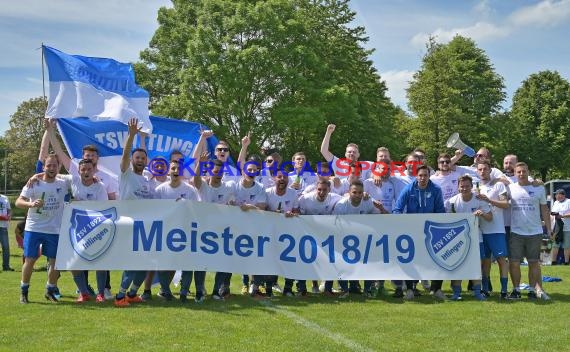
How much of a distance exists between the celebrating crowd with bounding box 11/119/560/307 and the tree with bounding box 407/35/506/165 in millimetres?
30843

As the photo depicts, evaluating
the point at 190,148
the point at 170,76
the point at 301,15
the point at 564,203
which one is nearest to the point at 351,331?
the point at 190,148

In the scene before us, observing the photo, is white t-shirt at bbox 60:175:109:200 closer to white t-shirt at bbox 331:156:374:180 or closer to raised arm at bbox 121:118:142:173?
raised arm at bbox 121:118:142:173

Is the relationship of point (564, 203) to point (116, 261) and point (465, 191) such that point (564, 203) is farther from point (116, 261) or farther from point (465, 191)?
point (116, 261)

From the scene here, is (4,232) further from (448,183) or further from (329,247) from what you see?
(448,183)

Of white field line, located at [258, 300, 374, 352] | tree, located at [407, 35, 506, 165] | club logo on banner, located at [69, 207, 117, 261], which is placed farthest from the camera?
tree, located at [407, 35, 506, 165]

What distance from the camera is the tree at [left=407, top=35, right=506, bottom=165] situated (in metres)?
40.6

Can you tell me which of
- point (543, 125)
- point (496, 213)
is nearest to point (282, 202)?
point (496, 213)

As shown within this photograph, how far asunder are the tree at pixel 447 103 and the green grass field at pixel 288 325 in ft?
104

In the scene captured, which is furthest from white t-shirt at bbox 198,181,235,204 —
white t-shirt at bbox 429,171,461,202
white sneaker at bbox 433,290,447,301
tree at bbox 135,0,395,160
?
tree at bbox 135,0,395,160

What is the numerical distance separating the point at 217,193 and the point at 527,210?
5.11 meters

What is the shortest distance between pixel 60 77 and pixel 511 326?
9123 millimetres

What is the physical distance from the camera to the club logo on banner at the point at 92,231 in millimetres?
9000

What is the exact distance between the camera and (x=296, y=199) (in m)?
10.0

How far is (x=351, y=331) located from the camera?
7.14m
